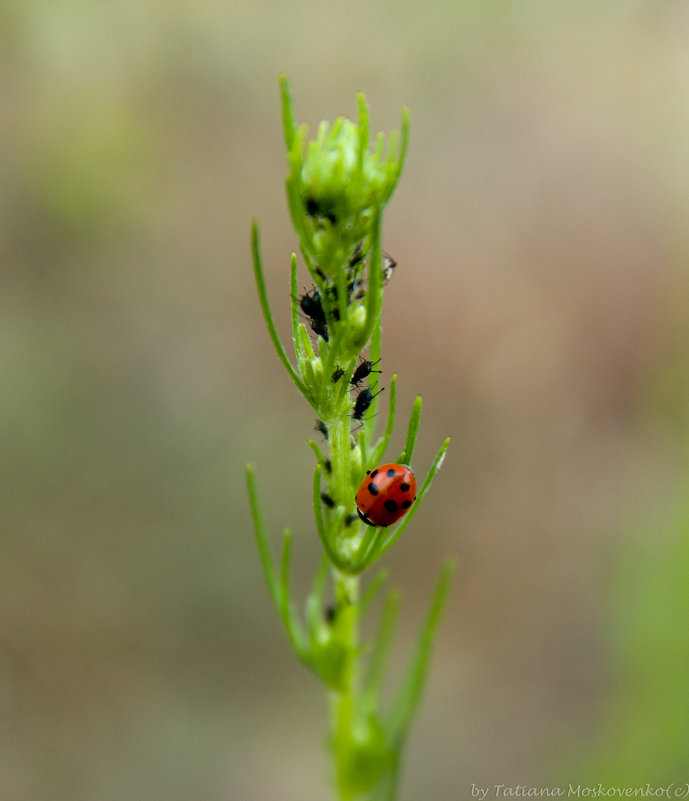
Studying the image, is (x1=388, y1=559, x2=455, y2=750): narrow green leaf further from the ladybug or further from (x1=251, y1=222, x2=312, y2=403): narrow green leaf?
(x1=251, y1=222, x2=312, y2=403): narrow green leaf

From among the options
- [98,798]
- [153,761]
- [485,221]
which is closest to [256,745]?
[153,761]

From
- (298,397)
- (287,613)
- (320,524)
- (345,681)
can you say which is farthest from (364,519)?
(298,397)

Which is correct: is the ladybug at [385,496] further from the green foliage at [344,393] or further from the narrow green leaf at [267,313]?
the narrow green leaf at [267,313]

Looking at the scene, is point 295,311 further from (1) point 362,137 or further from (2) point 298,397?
(2) point 298,397

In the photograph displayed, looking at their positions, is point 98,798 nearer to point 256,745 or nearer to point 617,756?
point 256,745

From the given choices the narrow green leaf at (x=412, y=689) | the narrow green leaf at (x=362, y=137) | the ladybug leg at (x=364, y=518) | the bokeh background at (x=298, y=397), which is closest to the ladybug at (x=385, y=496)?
the ladybug leg at (x=364, y=518)

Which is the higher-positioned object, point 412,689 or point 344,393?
point 344,393

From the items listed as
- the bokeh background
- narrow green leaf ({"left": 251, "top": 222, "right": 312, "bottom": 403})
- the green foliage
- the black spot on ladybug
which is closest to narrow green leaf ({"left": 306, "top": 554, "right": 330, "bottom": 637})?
the green foliage
